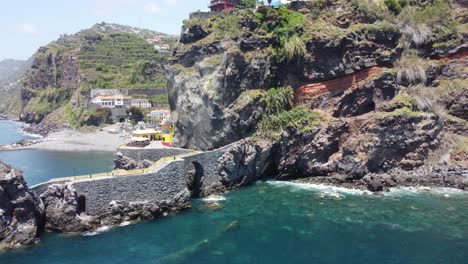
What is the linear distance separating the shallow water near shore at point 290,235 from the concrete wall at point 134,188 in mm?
2430

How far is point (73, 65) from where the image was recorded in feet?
442

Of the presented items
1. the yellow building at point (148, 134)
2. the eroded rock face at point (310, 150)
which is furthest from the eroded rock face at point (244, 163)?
the yellow building at point (148, 134)

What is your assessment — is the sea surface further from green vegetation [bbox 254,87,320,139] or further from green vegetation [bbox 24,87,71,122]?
green vegetation [bbox 24,87,71,122]

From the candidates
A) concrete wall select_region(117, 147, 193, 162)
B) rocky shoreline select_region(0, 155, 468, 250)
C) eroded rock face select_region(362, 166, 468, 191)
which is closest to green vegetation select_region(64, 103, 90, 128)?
concrete wall select_region(117, 147, 193, 162)

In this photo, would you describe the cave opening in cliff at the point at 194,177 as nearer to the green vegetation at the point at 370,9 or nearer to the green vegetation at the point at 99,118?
the green vegetation at the point at 370,9

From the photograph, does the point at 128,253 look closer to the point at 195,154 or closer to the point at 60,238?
the point at 60,238

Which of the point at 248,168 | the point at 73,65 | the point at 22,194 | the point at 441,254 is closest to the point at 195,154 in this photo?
the point at 248,168

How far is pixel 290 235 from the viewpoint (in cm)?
3334

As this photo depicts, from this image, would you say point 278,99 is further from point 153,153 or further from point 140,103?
point 140,103

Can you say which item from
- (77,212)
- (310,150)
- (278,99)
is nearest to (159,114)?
(278,99)

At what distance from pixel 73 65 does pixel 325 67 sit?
10369cm

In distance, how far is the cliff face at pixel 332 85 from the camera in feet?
157

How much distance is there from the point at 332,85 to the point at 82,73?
93.8m

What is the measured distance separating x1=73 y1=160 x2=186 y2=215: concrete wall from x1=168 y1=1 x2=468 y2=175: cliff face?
10.8m
